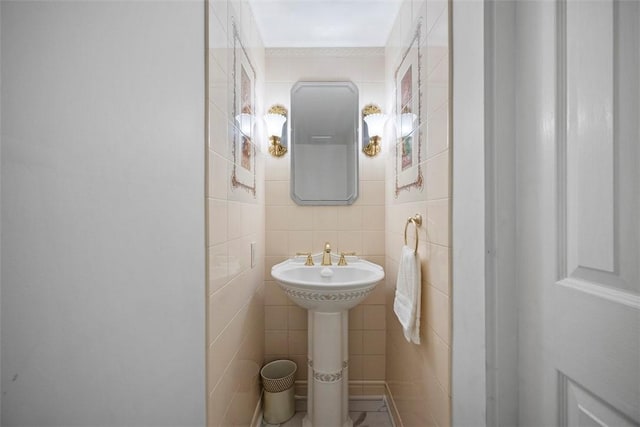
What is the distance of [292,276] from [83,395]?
39.8 inches

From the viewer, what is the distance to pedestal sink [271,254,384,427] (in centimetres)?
131

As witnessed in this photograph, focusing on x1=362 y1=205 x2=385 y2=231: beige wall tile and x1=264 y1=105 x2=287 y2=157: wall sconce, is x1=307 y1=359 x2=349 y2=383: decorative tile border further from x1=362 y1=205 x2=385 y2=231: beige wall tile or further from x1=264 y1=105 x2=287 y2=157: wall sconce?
x1=264 y1=105 x2=287 y2=157: wall sconce

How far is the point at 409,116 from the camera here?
4.24ft

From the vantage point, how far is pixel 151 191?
0.78 metres

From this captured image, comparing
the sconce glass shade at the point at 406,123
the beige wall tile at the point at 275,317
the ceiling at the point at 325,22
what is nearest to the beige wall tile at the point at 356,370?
the beige wall tile at the point at 275,317

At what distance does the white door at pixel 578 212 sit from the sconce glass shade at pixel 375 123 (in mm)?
1088

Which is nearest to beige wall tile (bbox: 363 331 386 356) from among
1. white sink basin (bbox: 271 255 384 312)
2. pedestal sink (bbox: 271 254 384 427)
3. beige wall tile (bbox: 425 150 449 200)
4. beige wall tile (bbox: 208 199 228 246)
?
pedestal sink (bbox: 271 254 384 427)

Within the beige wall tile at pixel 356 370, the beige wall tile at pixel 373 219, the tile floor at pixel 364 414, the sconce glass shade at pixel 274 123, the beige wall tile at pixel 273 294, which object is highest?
the sconce glass shade at pixel 274 123

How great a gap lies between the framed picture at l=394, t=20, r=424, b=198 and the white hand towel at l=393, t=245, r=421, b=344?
0.33m

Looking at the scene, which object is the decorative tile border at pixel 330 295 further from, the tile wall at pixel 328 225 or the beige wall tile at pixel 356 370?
the beige wall tile at pixel 356 370

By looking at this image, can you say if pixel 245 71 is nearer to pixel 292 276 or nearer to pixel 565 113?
pixel 292 276

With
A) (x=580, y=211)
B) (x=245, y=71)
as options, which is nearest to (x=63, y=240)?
(x=245, y=71)

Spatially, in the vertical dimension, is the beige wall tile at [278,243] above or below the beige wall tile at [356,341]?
above

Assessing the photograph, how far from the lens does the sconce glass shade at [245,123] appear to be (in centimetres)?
126
